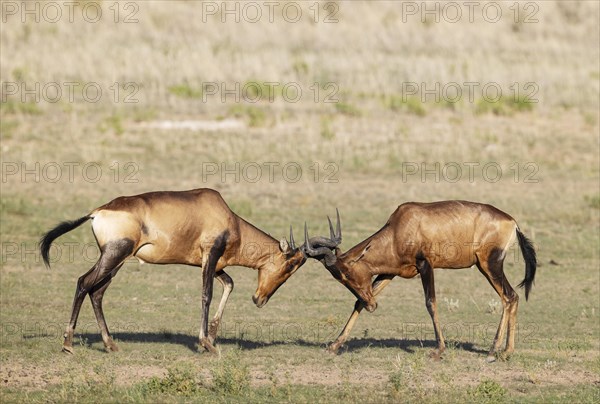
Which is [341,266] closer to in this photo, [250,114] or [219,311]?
[219,311]

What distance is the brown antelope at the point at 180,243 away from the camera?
1321 cm

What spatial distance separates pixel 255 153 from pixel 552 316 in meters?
12.0

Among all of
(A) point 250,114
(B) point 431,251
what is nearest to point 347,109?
(A) point 250,114

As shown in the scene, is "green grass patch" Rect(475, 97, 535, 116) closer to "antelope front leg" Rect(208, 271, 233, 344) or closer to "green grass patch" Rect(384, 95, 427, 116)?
"green grass patch" Rect(384, 95, 427, 116)

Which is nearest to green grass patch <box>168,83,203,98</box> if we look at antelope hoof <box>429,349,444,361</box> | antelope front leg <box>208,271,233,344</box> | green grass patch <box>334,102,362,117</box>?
green grass patch <box>334,102,362,117</box>

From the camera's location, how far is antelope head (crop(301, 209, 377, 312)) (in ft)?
44.0

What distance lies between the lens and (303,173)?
2697 cm

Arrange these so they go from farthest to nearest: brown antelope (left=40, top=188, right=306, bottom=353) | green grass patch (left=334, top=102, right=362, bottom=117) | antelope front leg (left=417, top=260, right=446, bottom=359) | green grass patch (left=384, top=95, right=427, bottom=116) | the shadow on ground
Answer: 1. green grass patch (left=384, top=95, right=427, bottom=116)
2. green grass patch (left=334, top=102, right=362, bottom=117)
3. the shadow on ground
4. antelope front leg (left=417, top=260, right=446, bottom=359)
5. brown antelope (left=40, top=188, right=306, bottom=353)

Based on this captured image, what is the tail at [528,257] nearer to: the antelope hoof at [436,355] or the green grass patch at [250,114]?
the antelope hoof at [436,355]

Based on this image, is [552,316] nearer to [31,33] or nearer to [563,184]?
[563,184]

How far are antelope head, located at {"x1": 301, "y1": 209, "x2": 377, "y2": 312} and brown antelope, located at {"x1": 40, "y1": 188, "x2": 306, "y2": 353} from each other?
366 mm

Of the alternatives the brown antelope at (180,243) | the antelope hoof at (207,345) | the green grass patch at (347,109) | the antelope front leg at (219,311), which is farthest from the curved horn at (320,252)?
the green grass patch at (347,109)

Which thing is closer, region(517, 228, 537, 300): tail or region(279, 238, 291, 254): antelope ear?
region(279, 238, 291, 254): antelope ear

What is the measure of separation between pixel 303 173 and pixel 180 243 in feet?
44.4
